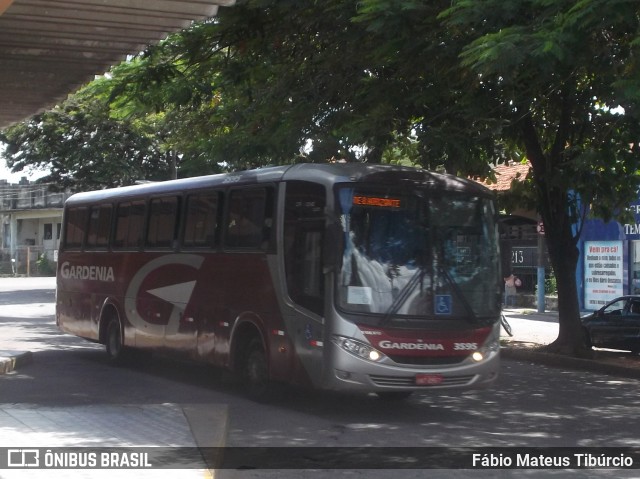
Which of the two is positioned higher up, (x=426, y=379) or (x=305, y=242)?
(x=305, y=242)

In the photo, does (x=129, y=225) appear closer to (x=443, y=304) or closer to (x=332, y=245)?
(x=332, y=245)

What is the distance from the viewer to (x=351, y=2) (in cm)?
1391

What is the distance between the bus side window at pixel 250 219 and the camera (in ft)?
42.7

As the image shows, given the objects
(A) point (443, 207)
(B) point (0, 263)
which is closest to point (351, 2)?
(A) point (443, 207)

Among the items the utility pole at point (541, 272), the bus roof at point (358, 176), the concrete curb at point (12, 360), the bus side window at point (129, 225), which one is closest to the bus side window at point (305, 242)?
the bus roof at point (358, 176)

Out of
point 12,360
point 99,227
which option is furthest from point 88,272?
point 12,360

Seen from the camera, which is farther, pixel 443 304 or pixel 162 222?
pixel 162 222

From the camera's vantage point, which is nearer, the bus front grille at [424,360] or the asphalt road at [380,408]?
the asphalt road at [380,408]

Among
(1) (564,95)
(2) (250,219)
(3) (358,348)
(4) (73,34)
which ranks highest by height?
(1) (564,95)

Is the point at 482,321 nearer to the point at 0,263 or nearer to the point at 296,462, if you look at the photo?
the point at 296,462

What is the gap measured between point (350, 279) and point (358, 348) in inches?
32.1

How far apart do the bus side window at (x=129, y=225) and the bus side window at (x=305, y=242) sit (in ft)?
15.3

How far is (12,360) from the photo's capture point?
16.1 meters

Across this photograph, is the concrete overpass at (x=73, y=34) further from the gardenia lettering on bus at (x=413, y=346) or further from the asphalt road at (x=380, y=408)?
the gardenia lettering on bus at (x=413, y=346)
